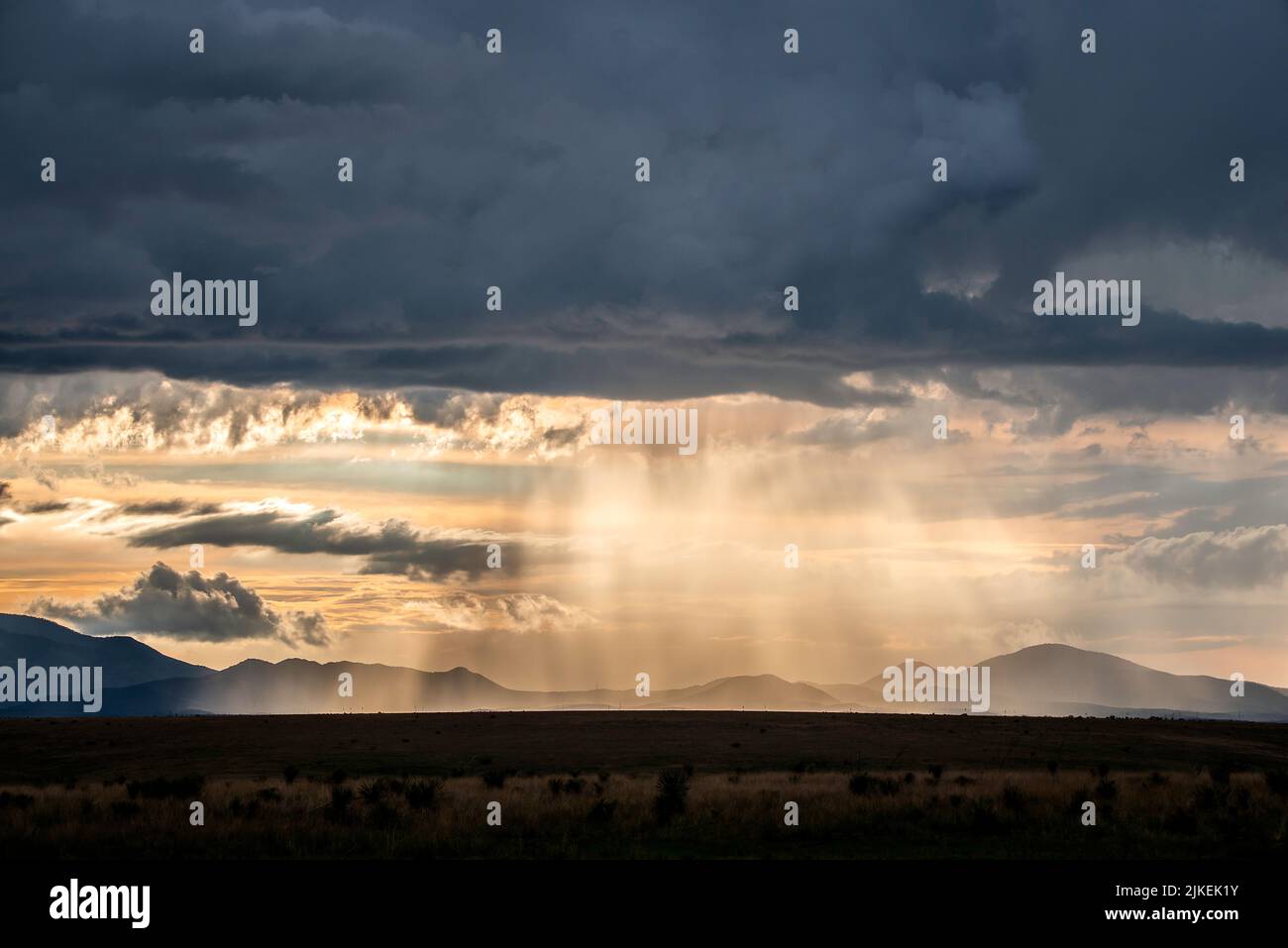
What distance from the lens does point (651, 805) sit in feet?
104

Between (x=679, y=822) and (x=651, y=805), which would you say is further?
(x=651, y=805)

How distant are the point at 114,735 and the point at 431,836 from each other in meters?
67.9

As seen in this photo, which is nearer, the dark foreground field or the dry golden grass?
the dry golden grass

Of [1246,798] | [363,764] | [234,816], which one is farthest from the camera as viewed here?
[363,764]

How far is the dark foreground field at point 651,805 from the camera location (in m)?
25.8

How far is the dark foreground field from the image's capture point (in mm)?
25797

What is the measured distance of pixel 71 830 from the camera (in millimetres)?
27547

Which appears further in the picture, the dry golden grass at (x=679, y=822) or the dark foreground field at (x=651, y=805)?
the dark foreground field at (x=651, y=805)
